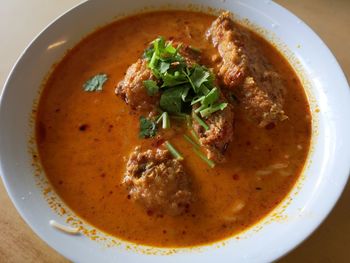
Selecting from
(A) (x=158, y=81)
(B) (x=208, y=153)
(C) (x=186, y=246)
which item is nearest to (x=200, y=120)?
(B) (x=208, y=153)

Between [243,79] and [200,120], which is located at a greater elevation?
[243,79]

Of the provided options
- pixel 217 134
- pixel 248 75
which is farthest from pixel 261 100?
pixel 217 134

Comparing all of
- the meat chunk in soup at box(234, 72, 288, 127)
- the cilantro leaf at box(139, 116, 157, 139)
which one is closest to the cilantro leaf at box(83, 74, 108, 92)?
the cilantro leaf at box(139, 116, 157, 139)

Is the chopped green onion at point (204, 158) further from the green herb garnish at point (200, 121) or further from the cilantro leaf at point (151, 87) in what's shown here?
the cilantro leaf at point (151, 87)

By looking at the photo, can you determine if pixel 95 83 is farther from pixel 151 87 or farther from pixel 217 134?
pixel 217 134

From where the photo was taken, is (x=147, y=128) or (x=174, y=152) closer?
(x=174, y=152)

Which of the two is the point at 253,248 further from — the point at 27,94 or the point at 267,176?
the point at 27,94
